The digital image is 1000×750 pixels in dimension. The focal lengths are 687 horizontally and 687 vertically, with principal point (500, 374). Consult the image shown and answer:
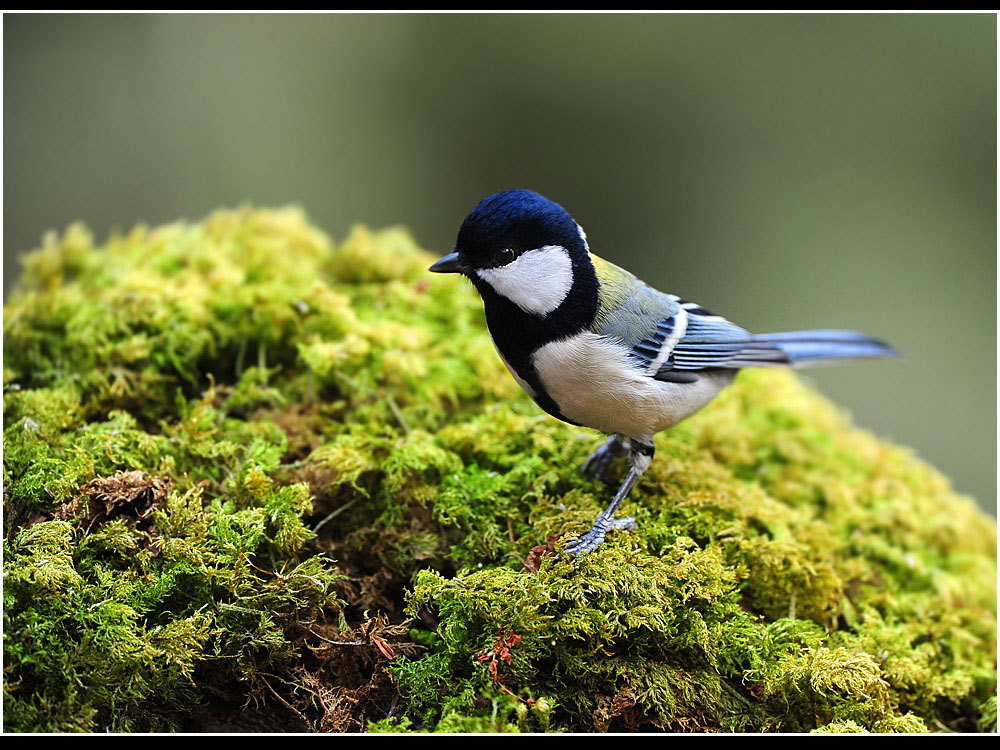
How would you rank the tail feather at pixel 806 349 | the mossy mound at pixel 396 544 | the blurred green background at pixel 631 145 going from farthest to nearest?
the blurred green background at pixel 631 145, the tail feather at pixel 806 349, the mossy mound at pixel 396 544

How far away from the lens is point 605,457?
7.05 ft

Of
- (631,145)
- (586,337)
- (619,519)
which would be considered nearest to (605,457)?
(619,519)

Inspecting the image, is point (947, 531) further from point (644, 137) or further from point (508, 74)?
point (508, 74)

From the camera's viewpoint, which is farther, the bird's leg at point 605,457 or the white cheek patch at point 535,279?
the bird's leg at point 605,457

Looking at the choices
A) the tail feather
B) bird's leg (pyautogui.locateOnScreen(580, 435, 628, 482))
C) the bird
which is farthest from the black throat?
the tail feather

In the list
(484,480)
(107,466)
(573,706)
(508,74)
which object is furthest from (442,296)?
(508,74)

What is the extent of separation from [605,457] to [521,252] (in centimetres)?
75

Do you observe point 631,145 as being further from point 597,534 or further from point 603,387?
point 597,534

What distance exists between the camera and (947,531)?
8.27 feet

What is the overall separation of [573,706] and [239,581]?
78 centimetres

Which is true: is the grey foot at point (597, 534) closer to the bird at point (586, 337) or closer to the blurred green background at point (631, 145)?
the bird at point (586, 337)

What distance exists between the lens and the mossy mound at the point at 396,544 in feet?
4.83

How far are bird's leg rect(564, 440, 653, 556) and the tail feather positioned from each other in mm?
386

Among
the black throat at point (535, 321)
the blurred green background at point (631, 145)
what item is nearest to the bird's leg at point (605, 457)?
the black throat at point (535, 321)
